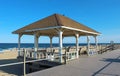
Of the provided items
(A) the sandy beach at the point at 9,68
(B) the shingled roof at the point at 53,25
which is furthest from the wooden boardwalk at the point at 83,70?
(A) the sandy beach at the point at 9,68

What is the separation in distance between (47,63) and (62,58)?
1188 millimetres

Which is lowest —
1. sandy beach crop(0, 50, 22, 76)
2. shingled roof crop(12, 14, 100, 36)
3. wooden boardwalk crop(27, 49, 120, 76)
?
sandy beach crop(0, 50, 22, 76)

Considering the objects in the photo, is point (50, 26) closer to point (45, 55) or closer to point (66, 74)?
point (45, 55)

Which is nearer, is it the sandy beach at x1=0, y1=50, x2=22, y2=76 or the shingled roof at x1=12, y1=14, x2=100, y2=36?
the shingled roof at x1=12, y1=14, x2=100, y2=36

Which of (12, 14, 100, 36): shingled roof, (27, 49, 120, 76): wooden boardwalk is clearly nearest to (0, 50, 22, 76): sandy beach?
(12, 14, 100, 36): shingled roof

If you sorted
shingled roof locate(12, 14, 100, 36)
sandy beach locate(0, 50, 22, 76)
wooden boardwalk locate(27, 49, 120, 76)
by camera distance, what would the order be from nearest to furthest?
1. wooden boardwalk locate(27, 49, 120, 76)
2. shingled roof locate(12, 14, 100, 36)
3. sandy beach locate(0, 50, 22, 76)

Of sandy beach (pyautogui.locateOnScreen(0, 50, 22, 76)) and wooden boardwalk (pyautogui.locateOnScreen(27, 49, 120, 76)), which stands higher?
wooden boardwalk (pyautogui.locateOnScreen(27, 49, 120, 76))

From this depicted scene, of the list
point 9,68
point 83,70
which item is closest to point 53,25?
point 83,70

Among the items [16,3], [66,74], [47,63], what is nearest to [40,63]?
[47,63]

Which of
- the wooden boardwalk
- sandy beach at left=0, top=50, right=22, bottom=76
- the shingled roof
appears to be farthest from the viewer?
sandy beach at left=0, top=50, right=22, bottom=76

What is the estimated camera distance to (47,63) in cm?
1121

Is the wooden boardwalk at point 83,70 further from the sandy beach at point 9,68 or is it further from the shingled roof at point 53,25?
the sandy beach at point 9,68

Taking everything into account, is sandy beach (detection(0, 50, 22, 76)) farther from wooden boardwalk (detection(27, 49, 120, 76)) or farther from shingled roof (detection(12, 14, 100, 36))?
wooden boardwalk (detection(27, 49, 120, 76))

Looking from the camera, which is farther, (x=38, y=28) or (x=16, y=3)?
(x=16, y=3)
